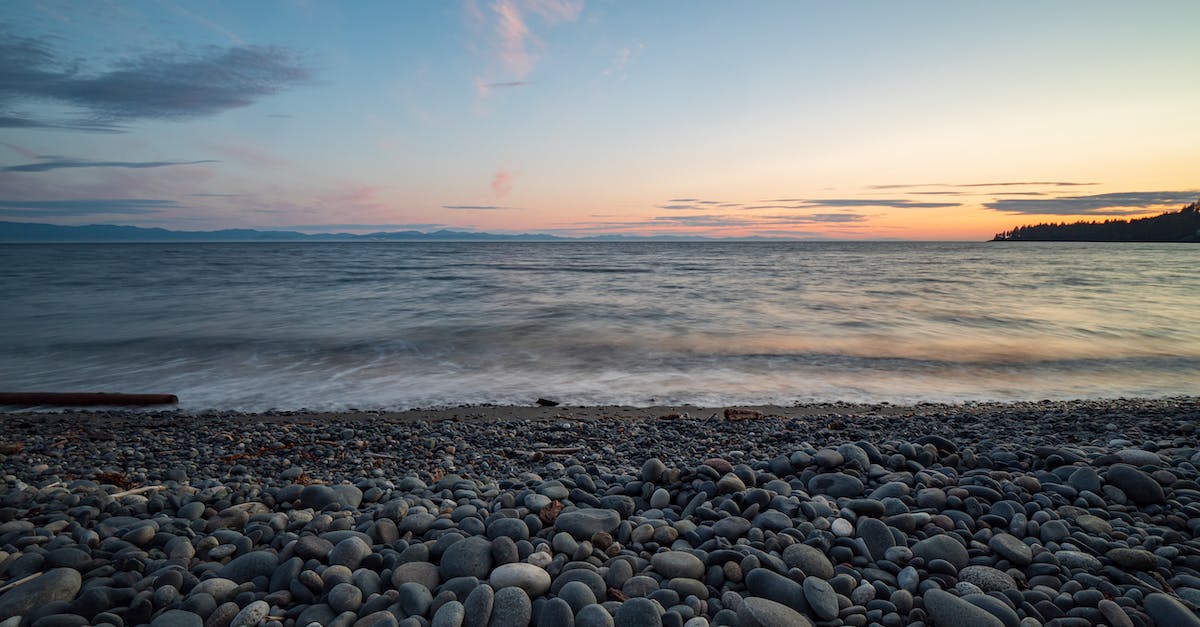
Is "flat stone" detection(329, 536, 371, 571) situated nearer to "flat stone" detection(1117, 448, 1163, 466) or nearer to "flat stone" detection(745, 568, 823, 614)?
"flat stone" detection(745, 568, 823, 614)

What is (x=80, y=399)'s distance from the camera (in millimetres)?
6984

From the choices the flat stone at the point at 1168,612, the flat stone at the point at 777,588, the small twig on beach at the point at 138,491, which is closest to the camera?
the flat stone at the point at 1168,612

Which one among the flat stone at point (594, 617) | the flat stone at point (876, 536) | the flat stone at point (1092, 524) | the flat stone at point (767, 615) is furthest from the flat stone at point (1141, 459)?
the flat stone at point (594, 617)

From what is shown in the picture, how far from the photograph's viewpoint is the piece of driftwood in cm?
687

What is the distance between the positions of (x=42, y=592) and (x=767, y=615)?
2.68 metres

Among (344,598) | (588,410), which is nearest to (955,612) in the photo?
(344,598)

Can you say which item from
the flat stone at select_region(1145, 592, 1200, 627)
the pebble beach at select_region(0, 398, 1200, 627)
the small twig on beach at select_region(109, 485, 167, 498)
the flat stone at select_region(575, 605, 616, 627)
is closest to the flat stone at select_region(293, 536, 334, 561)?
the pebble beach at select_region(0, 398, 1200, 627)

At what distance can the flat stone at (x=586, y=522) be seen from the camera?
2588 millimetres

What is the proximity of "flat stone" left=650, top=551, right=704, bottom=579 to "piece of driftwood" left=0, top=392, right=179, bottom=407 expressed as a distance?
Answer: 23.3ft

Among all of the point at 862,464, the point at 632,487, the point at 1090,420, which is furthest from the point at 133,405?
the point at 1090,420

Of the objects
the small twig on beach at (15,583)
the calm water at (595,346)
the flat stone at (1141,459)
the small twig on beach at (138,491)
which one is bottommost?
the calm water at (595,346)

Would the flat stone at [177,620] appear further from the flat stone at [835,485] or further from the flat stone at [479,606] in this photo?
the flat stone at [835,485]

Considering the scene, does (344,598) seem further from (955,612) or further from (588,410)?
(588,410)

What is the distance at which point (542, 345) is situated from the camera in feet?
36.3
